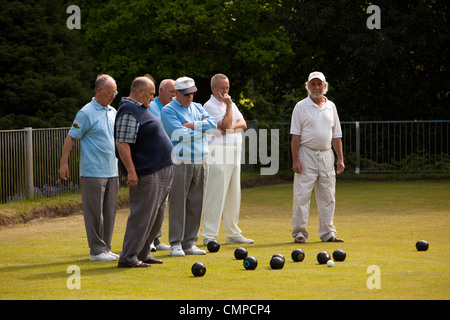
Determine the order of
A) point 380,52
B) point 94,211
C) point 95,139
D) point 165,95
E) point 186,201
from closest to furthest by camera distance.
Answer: point 94,211 < point 95,139 < point 186,201 < point 165,95 < point 380,52

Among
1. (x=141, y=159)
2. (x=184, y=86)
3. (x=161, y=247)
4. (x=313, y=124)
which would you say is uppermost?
(x=184, y=86)

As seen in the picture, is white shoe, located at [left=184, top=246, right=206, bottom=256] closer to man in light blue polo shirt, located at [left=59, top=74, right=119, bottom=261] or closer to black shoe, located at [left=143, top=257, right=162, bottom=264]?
black shoe, located at [left=143, top=257, right=162, bottom=264]

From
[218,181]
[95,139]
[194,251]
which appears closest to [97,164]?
[95,139]

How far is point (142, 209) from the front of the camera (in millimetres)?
8477

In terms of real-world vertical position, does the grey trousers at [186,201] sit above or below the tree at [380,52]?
below

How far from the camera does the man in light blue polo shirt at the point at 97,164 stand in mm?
9367

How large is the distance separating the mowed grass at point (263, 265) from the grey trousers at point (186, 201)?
1.13 feet

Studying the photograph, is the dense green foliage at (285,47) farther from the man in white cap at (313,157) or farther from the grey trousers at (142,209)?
the grey trousers at (142,209)

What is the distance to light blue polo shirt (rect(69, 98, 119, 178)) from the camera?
30.9 ft

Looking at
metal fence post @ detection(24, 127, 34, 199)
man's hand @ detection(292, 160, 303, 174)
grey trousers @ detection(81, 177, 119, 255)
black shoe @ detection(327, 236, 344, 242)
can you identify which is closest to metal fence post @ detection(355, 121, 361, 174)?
metal fence post @ detection(24, 127, 34, 199)

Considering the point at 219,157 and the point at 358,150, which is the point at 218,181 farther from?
the point at 358,150

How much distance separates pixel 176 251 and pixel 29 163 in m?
7.38

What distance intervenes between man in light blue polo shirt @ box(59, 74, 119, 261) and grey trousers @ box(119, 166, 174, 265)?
2.61 ft

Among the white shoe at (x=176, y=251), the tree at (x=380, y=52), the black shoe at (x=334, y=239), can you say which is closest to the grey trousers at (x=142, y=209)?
the white shoe at (x=176, y=251)
